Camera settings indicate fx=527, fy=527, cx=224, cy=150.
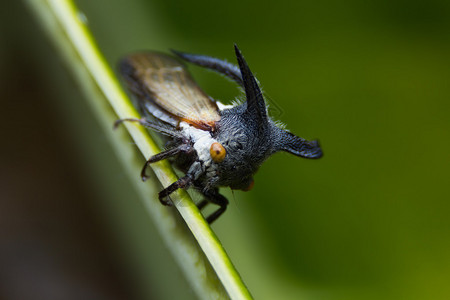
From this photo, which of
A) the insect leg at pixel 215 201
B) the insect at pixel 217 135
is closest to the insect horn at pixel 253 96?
the insect at pixel 217 135

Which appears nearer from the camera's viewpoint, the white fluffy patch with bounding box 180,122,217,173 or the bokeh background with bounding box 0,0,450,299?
the bokeh background with bounding box 0,0,450,299

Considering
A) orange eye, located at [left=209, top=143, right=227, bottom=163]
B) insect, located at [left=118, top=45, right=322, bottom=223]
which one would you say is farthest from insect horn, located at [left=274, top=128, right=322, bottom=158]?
orange eye, located at [left=209, top=143, right=227, bottom=163]

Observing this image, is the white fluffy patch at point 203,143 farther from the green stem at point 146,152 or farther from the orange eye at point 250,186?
the green stem at point 146,152

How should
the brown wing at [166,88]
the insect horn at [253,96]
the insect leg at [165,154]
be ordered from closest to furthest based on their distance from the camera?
the insect leg at [165,154] → the insect horn at [253,96] → the brown wing at [166,88]

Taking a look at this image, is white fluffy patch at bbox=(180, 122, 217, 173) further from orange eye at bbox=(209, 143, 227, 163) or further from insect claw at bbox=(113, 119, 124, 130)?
insect claw at bbox=(113, 119, 124, 130)

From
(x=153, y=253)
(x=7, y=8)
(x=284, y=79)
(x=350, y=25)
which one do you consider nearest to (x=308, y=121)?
(x=284, y=79)

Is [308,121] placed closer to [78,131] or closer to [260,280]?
[260,280]
